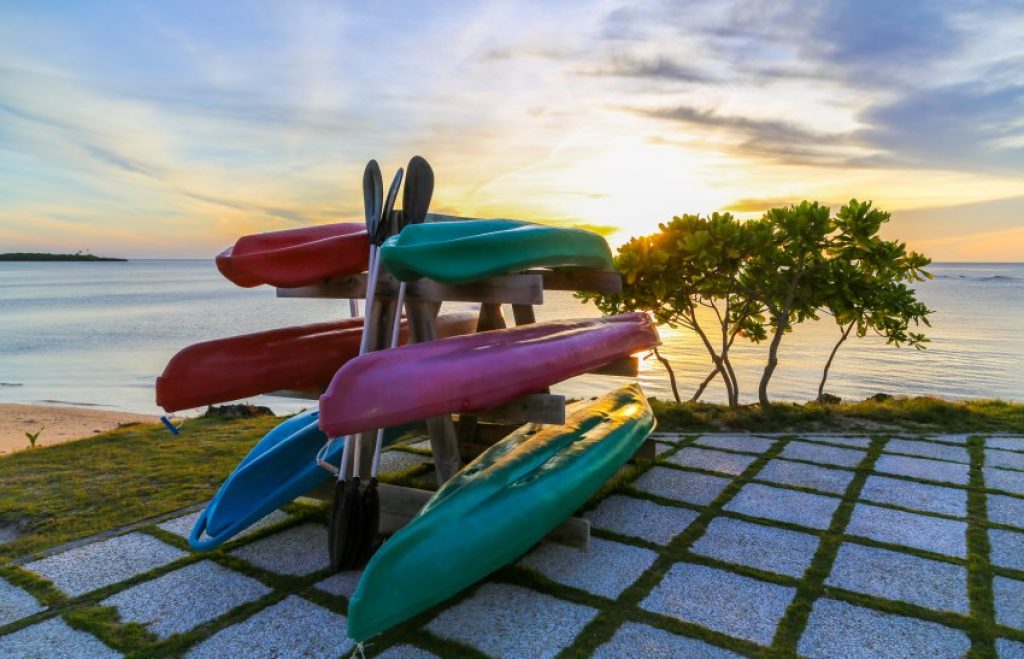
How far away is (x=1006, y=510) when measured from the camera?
153 inches

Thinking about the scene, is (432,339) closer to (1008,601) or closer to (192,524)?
(192,524)

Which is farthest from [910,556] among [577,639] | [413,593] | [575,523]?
[413,593]

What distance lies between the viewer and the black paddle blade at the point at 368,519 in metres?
2.95

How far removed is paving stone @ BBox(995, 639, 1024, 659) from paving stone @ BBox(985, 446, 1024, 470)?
285cm

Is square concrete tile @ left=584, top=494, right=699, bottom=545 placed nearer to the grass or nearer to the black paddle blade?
the black paddle blade

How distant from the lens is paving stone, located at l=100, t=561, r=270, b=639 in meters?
2.57

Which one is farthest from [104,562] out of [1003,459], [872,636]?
[1003,459]

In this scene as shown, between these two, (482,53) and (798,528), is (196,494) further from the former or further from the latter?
(482,53)

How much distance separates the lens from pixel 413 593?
2.34m

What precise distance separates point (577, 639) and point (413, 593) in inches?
25.9

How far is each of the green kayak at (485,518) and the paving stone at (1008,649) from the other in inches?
68.8

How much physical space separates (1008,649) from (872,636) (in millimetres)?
468

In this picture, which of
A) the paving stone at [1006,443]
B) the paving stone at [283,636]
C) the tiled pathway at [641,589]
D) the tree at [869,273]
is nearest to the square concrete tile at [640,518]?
the tiled pathway at [641,589]

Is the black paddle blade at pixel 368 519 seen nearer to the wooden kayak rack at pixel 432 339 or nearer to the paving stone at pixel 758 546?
the wooden kayak rack at pixel 432 339
